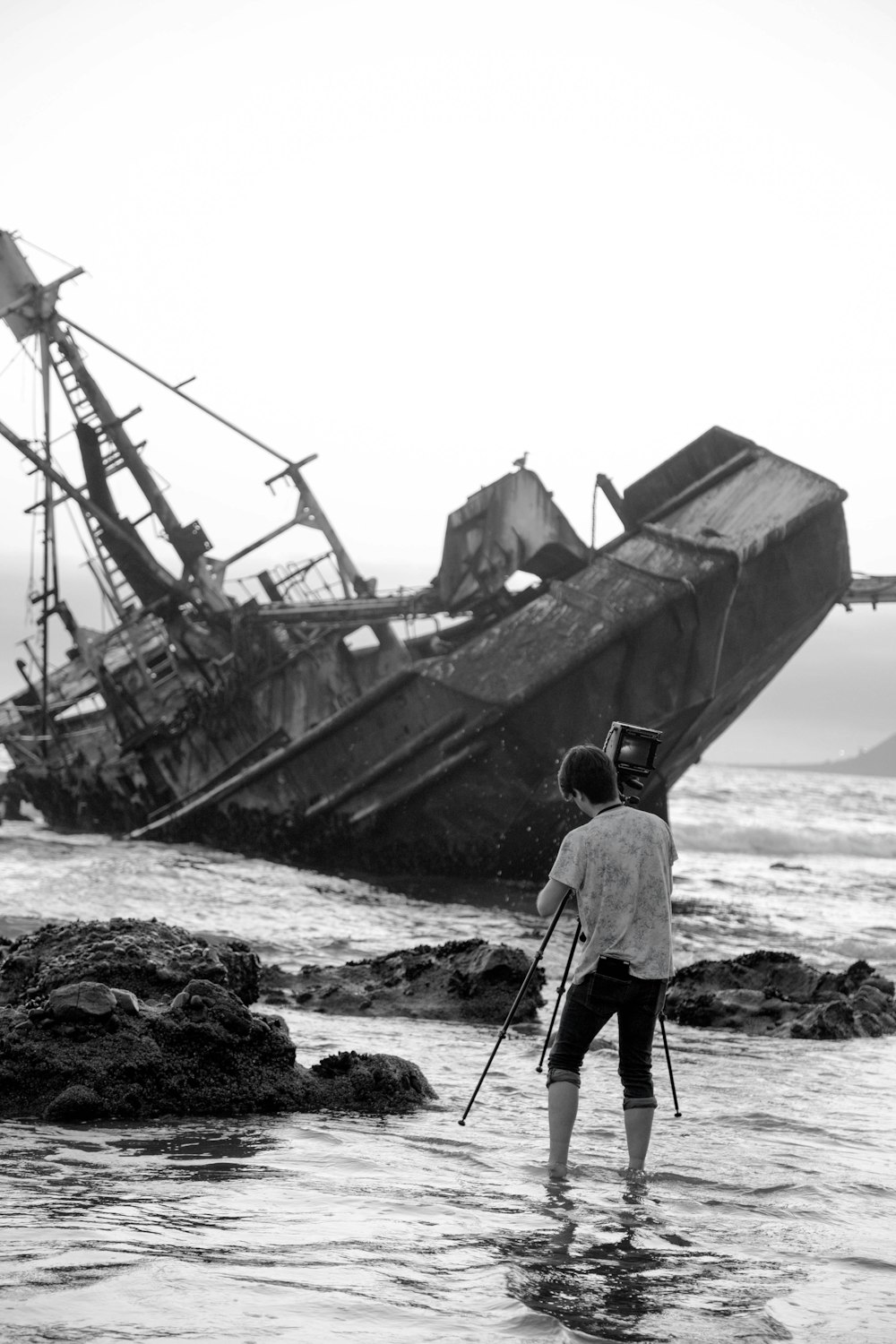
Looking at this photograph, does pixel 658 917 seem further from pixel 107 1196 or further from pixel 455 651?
pixel 455 651

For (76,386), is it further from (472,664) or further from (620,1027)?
(620,1027)

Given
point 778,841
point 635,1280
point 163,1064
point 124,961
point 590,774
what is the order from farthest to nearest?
1. point 778,841
2. point 124,961
3. point 163,1064
4. point 590,774
5. point 635,1280

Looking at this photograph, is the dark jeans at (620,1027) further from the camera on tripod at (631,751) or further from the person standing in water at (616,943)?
the camera on tripod at (631,751)

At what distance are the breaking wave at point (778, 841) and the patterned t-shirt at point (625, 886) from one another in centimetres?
2379

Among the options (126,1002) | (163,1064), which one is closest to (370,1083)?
(163,1064)

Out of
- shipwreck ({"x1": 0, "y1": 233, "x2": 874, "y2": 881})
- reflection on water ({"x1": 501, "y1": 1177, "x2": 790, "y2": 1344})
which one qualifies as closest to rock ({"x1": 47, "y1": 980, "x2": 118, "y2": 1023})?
reflection on water ({"x1": 501, "y1": 1177, "x2": 790, "y2": 1344})

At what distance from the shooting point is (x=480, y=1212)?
131 inches

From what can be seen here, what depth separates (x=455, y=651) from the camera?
14312 millimetres

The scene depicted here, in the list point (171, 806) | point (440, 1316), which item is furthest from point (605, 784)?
point (171, 806)

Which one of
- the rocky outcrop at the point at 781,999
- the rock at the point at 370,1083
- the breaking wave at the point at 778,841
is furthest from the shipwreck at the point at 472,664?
the breaking wave at the point at 778,841

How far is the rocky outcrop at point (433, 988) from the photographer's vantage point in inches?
263

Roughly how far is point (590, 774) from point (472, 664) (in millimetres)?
10127

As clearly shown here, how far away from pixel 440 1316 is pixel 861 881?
17.7m

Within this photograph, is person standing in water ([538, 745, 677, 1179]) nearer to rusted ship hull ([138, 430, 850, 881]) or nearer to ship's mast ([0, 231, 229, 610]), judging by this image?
rusted ship hull ([138, 430, 850, 881])
